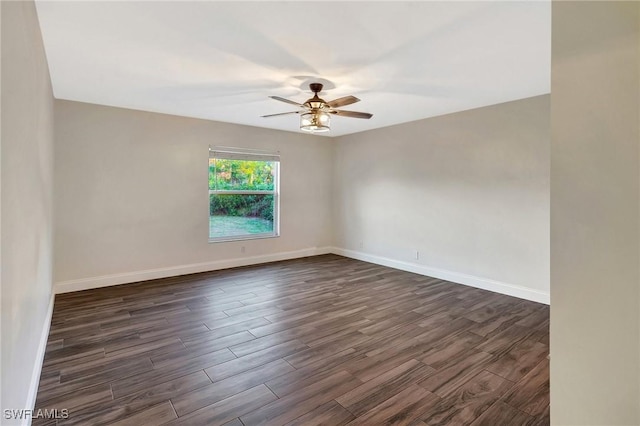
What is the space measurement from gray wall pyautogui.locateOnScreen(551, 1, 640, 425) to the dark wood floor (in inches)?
42.6

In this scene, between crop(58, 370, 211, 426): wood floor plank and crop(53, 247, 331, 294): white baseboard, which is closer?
crop(58, 370, 211, 426): wood floor plank

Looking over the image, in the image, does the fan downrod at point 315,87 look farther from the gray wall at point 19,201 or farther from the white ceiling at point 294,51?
the gray wall at point 19,201

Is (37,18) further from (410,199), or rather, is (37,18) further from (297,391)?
(410,199)

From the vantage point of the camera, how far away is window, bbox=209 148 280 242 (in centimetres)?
540

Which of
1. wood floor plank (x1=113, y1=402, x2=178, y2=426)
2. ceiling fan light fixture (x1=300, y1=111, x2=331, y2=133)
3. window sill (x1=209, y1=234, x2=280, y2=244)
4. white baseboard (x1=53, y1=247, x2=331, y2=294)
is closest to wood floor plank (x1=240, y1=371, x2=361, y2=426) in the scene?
wood floor plank (x1=113, y1=402, x2=178, y2=426)

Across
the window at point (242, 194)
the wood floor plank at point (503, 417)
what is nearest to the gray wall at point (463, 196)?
the window at point (242, 194)

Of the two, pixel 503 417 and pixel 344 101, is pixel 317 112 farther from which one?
pixel 503 417

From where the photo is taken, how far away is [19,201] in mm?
1608

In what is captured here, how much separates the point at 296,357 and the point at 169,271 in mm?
3187

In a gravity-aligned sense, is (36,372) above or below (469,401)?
above

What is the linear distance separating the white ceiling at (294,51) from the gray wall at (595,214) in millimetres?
1173

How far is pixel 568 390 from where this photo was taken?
1105 millimetres

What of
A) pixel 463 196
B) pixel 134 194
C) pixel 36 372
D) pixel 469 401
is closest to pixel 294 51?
pixel 469 401

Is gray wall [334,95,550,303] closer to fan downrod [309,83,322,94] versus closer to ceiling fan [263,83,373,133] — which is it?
ceiling fan [263,83,373,133]
